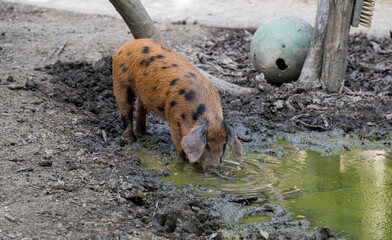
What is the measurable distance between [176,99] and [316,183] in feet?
5.88

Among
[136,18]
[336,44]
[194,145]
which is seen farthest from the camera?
[336,44]

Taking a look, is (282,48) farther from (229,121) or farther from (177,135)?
(177,135)

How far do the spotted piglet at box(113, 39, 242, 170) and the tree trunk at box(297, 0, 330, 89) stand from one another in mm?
2857

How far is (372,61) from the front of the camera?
32.0ft

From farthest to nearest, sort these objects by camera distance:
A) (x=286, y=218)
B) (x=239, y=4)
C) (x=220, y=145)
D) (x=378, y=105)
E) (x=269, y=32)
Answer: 1. (x=239, y=4)
2. (x=269, y=32)
3. (x=378, y=105)
4. (x=220, y=145)
5. (x=286, y=218)

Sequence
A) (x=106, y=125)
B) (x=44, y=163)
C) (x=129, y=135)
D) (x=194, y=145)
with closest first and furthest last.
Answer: (x=44, y=163) → (x=194, y=145) → (x=129, y=135) → (x=106, y=125)

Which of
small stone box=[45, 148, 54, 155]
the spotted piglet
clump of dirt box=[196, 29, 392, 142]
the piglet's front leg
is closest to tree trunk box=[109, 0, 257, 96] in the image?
the spotted piglet

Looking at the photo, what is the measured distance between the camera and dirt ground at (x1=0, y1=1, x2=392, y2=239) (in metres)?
3.93

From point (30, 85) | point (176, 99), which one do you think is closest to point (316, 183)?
point (176, 99)

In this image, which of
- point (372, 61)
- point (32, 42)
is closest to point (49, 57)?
point (32, 42)

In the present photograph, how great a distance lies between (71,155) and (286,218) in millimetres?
2378

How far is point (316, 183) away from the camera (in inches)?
202

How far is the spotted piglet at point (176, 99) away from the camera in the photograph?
5004 millimetres

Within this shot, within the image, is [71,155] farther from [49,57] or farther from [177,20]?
[177,20]
